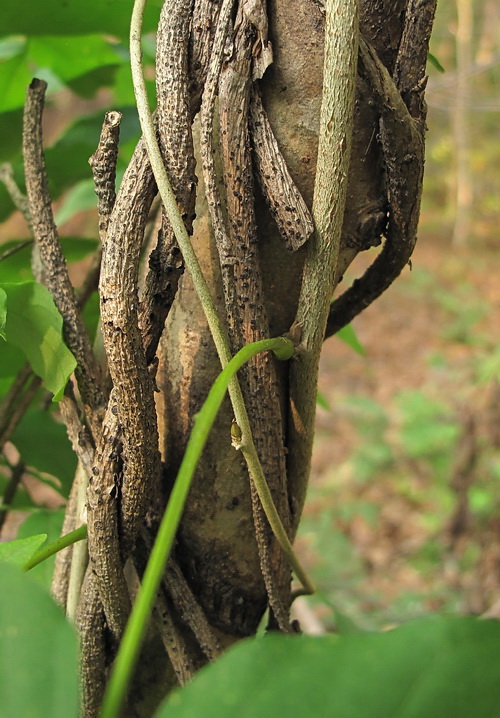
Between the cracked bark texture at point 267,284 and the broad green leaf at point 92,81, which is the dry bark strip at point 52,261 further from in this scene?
the broad green leaf at point 92,81

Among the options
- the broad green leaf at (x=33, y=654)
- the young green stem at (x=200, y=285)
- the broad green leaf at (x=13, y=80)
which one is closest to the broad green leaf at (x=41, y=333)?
the young green stem at (x=200, y=285)

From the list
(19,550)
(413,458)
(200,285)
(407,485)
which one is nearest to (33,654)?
(19,550)

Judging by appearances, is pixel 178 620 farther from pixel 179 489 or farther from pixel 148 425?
pixel 179 489

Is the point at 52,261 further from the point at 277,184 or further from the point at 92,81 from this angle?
the point at 92,81

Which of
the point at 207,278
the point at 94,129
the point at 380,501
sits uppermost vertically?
the point at 94,129

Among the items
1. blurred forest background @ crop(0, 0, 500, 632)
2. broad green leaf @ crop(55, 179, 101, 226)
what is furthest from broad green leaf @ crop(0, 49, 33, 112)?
broad green leaf @ crop(55, 179, 101, 226)

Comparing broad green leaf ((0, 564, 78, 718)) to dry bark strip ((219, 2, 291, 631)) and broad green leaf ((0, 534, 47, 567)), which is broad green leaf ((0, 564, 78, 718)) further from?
dry bark strip ((219, 2, 291, 631))

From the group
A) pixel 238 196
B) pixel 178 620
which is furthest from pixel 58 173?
pixel 178 620
